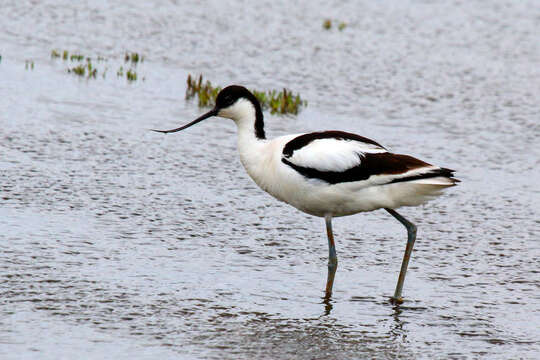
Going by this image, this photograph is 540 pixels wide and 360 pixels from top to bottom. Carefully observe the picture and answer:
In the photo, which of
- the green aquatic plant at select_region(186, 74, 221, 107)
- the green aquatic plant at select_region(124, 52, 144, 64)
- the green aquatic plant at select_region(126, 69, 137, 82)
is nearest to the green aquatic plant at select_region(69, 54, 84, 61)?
the green aquatic plant at select_region(124, 52, 144, 64)

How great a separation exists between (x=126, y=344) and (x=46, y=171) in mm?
4040

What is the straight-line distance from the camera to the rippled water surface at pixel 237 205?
22.2 feet

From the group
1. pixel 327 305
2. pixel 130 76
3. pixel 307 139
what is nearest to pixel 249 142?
pixel 307 139

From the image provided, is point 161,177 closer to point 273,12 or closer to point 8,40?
point 8,40

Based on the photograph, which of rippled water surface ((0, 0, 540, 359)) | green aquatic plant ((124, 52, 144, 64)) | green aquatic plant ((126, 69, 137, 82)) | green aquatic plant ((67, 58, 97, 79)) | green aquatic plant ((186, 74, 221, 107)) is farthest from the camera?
green aquatic plant ((124, 52, 144, 64))

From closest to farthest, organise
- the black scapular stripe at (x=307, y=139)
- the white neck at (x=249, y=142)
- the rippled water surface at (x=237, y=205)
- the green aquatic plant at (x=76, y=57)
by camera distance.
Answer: the rippled water surface at (x=237, y=205)
the black scapular stripe at (x=307, y=139)
the white neck at (x=249, y=142)
the green aquatic plant at (x=76, y=57)

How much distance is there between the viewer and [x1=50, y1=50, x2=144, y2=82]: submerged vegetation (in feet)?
46.0

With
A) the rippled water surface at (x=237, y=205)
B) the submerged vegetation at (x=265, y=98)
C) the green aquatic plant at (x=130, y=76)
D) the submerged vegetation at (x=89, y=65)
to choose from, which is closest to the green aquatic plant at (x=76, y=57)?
the submerged vegetation at (x=89, y=65)

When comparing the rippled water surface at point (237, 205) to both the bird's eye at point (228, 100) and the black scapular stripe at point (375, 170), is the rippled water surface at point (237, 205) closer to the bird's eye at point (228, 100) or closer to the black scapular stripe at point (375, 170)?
the black scapular stripe at point (375, 170)

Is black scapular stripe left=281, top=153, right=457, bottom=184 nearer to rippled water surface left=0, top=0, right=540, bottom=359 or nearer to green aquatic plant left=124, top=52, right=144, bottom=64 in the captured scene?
rippled water surface left=0, top=0, right=540, bottom=359

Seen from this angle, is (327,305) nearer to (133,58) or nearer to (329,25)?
(133,58)

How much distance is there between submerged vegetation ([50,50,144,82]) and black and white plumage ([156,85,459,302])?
6.55m

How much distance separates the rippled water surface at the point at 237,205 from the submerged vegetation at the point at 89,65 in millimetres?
141

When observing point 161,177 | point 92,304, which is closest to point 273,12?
point 161,177
